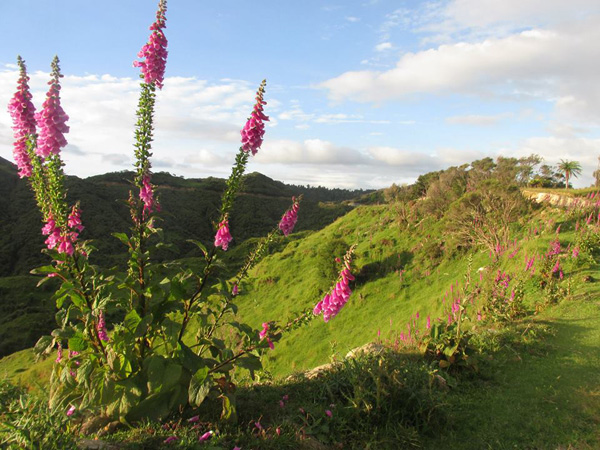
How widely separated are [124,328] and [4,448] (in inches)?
53.7

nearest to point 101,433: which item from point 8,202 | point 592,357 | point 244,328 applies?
point 244,328

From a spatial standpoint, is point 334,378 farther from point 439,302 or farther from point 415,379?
point 439,302

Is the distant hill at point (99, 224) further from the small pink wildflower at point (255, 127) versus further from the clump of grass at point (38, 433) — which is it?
the clump of grass at point (38, 433)

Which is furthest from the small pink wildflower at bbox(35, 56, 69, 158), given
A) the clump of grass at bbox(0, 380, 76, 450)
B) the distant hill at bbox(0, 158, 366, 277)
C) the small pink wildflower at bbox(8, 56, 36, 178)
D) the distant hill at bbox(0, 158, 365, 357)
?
the distant hill at bbox(0, 158, 366, 277)

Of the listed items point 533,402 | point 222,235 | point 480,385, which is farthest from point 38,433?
point 533,402

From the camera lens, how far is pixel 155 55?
14.3ft

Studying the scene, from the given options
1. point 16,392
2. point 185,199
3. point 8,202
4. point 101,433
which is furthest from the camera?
point 185,199

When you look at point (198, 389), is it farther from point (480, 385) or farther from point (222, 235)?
point (480, 385)

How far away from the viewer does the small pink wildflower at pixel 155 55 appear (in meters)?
4.35

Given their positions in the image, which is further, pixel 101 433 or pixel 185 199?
pixel 185 199

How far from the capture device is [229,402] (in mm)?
3896

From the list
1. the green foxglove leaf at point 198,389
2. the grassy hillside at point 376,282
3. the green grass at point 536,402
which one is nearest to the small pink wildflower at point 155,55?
the green foxglove leaf at point 198,389

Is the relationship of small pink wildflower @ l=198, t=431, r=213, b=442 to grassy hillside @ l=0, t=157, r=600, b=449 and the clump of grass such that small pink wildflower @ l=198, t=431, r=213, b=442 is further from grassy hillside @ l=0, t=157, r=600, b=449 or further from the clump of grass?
the clump of grass

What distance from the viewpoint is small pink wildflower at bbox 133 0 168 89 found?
14.3 feet
